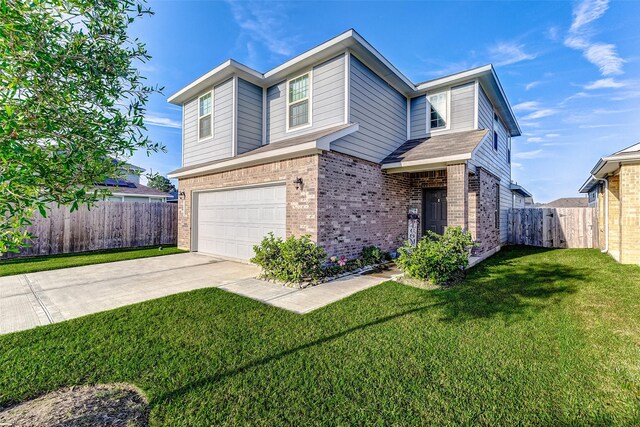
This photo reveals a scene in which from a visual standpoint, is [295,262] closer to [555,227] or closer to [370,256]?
[370,256]

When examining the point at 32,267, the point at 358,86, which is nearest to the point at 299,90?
the point at 358,86

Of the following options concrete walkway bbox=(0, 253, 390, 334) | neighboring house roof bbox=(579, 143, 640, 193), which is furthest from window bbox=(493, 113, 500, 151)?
concrete walkway bbox=(0, 253, 390, 334)

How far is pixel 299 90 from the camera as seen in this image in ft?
28.3

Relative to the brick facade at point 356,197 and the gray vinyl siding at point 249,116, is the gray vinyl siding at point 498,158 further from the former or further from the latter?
the gray vinyl siding at point 249,116

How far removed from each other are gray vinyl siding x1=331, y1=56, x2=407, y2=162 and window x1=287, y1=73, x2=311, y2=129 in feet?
4.72

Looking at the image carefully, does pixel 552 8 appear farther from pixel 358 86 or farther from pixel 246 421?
pixel 246 421

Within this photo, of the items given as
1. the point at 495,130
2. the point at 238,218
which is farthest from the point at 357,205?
the point at 495,130

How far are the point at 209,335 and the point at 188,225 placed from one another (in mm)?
8466

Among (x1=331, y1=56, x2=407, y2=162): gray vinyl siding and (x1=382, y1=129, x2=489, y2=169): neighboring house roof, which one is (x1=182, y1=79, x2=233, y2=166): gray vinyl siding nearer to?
(x1=331, y1=56, x2=407, y2=162): gray vinyl siding

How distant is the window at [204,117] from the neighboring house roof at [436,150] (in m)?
6.56

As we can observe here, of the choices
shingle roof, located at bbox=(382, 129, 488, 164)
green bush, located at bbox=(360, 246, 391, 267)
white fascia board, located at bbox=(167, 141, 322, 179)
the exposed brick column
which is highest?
shingle roof, located at bbox=(382, 129, 488, 164)

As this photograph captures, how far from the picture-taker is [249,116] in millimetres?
9484

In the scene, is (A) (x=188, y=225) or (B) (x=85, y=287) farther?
(A) (x=188, y=225)

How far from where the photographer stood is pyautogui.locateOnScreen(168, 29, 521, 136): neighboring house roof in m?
7.37
